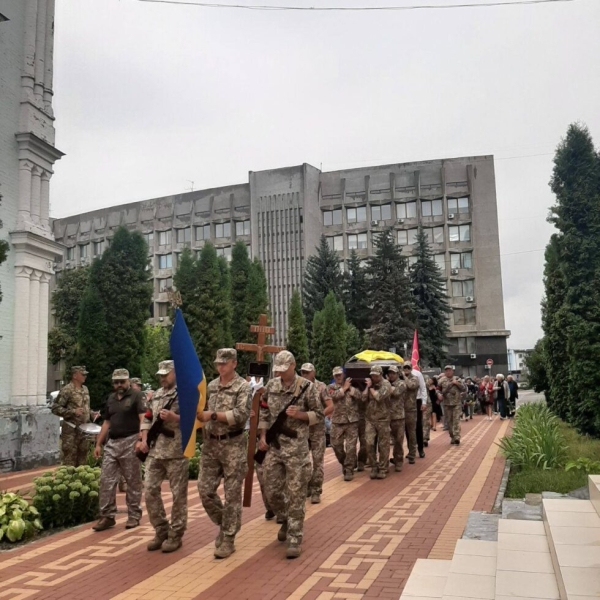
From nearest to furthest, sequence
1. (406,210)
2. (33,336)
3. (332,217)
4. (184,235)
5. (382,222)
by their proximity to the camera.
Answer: (33,336) → (406,210) → (382,222) → (332,217) → (184,235)

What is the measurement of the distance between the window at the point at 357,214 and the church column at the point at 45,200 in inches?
1693

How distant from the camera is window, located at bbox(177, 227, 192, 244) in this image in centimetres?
6134

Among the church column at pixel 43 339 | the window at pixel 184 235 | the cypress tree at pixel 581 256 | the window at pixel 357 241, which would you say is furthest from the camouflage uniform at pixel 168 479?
the window at pixel 184 235

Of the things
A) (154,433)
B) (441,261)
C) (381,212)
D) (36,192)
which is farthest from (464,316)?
(154,433)

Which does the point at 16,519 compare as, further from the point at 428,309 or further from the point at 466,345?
the point at 466,345

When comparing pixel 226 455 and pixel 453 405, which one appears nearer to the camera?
pixel 226 455

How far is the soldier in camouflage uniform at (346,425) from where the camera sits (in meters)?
10.7

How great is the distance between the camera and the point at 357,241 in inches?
2215

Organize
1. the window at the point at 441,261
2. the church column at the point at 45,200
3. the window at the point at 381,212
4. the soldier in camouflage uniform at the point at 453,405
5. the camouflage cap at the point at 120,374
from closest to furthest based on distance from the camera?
1. the camouflage cap at the point at 120,374
2. the church column at the point at 45,200
3. the soldier in camouflage uniform at the point at 453,405
4. the window at the point at 441,261
5. the window at the point at 381,212

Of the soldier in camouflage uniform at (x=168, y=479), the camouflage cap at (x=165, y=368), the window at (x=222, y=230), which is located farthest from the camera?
the window at (x=222, y=230)

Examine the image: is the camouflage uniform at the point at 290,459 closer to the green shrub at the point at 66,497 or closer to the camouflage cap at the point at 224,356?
the camouflage cap at the point at 224,356

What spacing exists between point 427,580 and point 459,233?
51390 millimetres

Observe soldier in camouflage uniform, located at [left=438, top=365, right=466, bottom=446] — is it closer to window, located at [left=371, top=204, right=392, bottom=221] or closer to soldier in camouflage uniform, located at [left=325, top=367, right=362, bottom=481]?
soldier in camouflage uniform, located at [left=325, top=367, right=362, bottom=481]

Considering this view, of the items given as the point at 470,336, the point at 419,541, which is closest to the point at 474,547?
the point at 419,541
